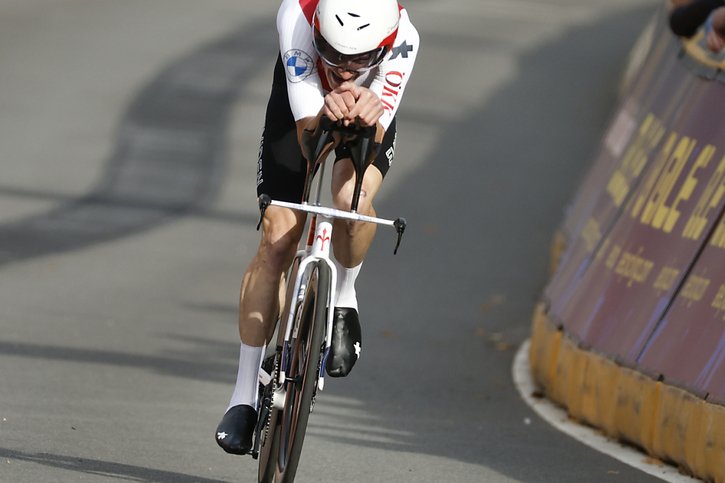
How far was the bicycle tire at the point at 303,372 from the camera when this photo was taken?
18.0 ft

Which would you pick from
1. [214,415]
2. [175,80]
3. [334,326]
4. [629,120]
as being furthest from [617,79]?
[334,326]

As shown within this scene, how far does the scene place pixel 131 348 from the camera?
9.55 metres

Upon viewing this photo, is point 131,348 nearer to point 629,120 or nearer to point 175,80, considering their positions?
point 629,120

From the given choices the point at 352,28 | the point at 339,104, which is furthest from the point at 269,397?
the point at 352,28

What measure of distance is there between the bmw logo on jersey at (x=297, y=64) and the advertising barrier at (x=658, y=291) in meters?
2.23

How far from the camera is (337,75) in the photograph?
18.9ft

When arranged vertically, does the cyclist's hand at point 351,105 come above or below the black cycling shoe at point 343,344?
above

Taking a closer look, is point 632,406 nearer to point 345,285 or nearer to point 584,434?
point 584,434

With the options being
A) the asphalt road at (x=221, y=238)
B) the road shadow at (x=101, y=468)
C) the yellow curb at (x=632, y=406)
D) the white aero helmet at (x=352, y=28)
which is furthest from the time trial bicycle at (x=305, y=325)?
the yellow curb at (x=632, y=406)

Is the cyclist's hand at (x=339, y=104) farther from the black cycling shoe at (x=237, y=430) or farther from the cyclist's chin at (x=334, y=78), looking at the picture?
the black cycling shoe at (x=237, y=430)

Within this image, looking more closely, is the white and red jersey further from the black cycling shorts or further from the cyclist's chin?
the black cycling shorts

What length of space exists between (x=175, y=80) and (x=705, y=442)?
15625 millimetres

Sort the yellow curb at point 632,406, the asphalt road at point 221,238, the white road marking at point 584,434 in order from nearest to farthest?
the yellow curb at point 632,406, the white road marking at point 584,434, the asphalt road at point 221,238

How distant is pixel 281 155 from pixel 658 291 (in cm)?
235
